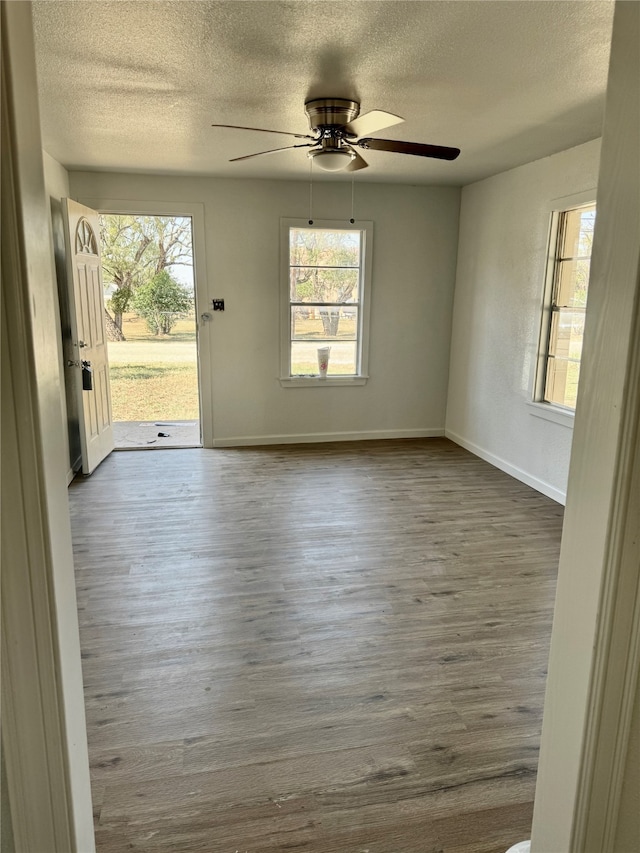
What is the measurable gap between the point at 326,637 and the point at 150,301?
7125 mm

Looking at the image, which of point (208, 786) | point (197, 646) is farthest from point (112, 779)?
point (197, 646)

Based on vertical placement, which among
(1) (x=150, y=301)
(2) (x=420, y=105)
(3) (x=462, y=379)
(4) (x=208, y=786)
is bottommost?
(4) (x=208, y=786)

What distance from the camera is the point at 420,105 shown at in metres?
3.03

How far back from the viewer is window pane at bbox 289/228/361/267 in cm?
546

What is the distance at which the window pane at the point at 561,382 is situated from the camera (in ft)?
14.0

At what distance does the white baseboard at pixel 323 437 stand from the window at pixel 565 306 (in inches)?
67.9

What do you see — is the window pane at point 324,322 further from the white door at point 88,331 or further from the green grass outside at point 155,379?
the green grass outside at point 155,379

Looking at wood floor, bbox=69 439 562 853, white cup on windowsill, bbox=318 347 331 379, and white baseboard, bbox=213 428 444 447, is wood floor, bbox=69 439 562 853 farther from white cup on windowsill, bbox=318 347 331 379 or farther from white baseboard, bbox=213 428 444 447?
white cup on windowsill, bbox=318 347 331 379

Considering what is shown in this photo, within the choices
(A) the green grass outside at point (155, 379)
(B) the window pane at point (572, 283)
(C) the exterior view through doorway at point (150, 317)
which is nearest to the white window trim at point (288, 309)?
(B) the window pane at point (572, 283)

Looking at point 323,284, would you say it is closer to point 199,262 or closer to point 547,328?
point 199,262

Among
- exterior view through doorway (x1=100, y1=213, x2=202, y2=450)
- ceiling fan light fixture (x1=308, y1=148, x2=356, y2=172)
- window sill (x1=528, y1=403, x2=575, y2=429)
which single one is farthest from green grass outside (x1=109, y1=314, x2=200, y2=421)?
ceiling fan light fixture (x1=308, y1=148, x2=356, y2=172)

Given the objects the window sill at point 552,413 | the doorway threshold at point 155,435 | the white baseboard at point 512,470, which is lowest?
the doorway threshold at point 155,435

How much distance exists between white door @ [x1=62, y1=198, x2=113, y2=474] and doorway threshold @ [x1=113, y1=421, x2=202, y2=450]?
51 cm

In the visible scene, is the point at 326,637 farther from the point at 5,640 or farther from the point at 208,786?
the point at 5,640
